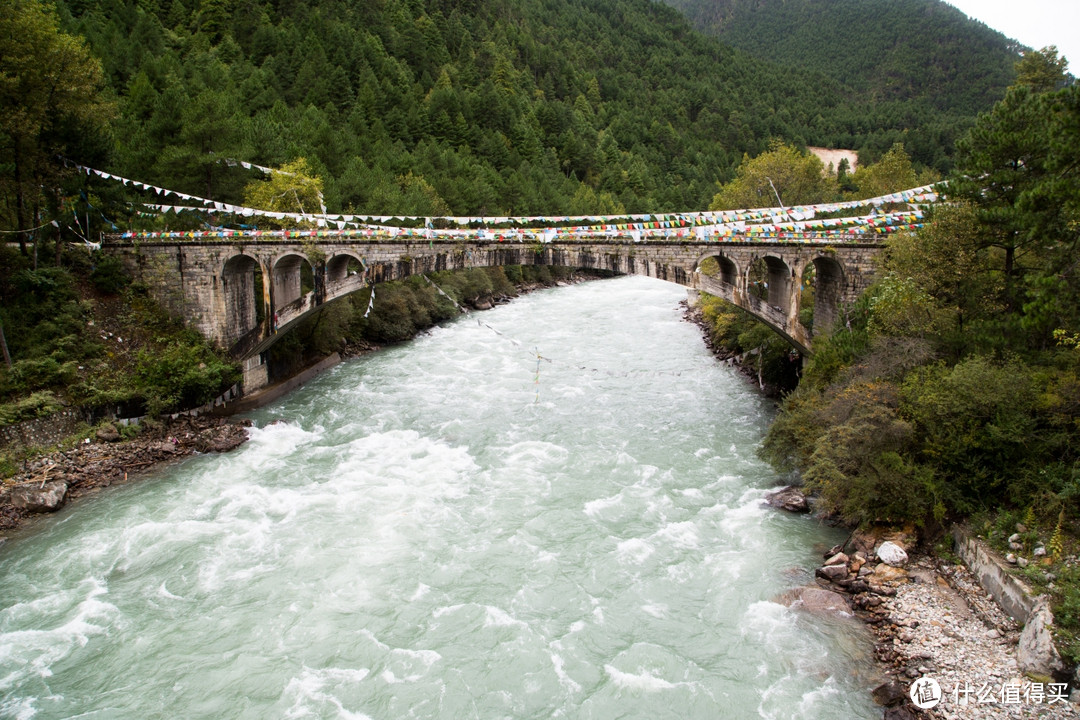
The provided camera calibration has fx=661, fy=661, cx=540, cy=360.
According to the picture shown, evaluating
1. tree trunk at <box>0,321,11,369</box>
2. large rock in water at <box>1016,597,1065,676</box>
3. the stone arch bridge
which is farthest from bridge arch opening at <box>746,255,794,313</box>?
tree trunk at <box>0,321,11,369</box>

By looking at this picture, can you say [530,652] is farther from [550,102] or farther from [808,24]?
[808,24]

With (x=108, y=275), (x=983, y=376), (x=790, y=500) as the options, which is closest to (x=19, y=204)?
(x=108, y=275)

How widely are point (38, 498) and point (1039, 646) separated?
23414 mm

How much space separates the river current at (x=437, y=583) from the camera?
40.4 ft

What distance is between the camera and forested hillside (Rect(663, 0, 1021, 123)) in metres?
128

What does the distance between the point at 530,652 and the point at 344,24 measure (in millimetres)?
86563

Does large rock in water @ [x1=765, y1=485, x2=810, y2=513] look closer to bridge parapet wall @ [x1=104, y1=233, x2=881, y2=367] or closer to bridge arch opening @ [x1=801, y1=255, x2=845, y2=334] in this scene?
bridge arch opening @ [x1=801, y1=255, x2=845, y2=334]

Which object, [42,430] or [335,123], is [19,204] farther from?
[335,123]

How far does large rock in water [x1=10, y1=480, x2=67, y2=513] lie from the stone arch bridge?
33.1ft

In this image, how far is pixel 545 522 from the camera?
18.2 m

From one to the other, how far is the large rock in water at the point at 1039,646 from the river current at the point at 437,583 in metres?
2.52

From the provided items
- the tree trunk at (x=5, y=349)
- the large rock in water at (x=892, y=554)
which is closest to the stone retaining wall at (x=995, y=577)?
the large rock in water at (x=892, y=554)

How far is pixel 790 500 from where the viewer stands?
18.7 metres

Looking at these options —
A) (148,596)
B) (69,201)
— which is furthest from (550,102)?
(148,596)
